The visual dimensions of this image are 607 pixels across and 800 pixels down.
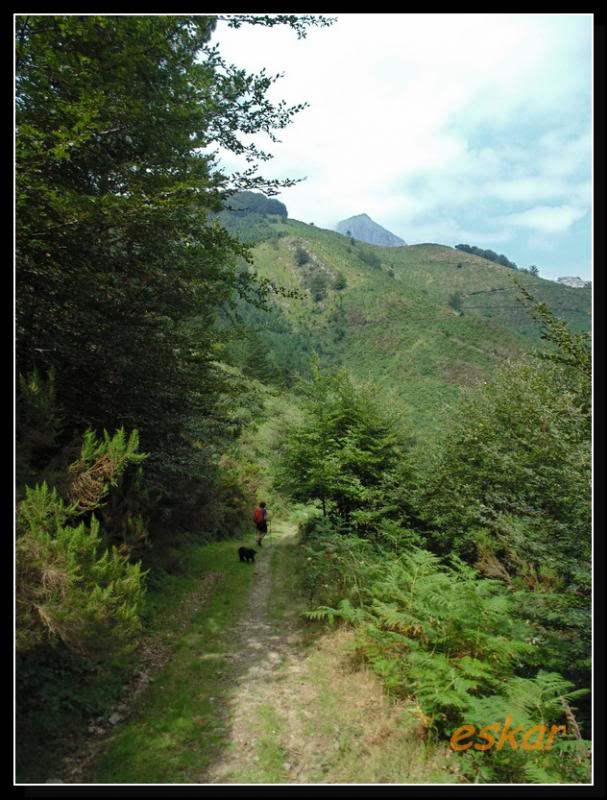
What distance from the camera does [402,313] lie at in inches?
4188

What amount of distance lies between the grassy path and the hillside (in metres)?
59.1

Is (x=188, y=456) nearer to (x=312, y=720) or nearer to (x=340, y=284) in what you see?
(x=312, y=720)

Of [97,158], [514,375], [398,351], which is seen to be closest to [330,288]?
[398,351]

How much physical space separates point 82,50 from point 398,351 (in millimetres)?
92763

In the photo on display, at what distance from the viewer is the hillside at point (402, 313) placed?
86.2 metres

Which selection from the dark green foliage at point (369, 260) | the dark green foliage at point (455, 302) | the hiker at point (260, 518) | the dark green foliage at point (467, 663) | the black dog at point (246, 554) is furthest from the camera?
the dark green foliage at point (369, 260)

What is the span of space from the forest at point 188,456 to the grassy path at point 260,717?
339 mm

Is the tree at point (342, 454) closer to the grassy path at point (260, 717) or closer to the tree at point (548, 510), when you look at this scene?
the tree at point (548, 510)

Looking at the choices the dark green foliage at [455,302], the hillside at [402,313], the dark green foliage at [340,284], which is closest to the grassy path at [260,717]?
the hillside at [402,313]

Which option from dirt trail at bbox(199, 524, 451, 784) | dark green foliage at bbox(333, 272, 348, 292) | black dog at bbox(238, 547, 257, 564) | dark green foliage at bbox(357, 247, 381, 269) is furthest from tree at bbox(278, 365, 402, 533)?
dark green foliage at bbox(357, 247, 381, 269)

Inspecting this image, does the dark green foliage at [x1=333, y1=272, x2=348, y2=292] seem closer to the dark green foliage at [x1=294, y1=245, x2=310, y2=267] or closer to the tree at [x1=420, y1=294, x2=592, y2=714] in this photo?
the dark green foliage at [x1=294, y1=245, x2=310, y2=267]
